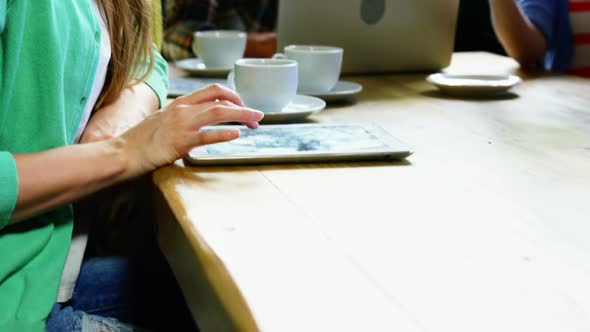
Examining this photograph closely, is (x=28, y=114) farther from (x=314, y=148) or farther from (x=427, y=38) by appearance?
(x=427, y=38)

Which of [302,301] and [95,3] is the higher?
[95,3]

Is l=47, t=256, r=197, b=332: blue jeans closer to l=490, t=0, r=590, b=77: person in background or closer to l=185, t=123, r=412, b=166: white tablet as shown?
l=185, t=123, r=412, b=166: white tablet

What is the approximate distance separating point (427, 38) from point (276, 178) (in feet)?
2.69

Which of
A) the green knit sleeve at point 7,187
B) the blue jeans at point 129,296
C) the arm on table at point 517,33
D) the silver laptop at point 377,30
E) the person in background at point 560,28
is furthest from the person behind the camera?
the person in background at point 560,28

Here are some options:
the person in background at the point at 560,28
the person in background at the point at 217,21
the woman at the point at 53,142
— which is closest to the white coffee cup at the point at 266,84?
the woman at the point at 53,142

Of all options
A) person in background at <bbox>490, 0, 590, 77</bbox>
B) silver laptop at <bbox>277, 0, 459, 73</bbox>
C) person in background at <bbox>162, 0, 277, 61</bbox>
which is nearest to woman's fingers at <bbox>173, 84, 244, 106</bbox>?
silver laptop at <bbox>277, 0, 459, 73</bbox>

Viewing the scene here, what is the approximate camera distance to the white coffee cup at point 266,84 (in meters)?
0.97

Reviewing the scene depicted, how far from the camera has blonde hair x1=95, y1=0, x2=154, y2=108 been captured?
38.7 inches

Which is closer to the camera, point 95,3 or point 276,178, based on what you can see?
point 276,178

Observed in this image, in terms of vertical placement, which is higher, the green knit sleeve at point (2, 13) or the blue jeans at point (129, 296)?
the green knit sleeve at point (2, 13)

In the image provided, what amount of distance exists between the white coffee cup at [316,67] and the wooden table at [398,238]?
0.86 ft

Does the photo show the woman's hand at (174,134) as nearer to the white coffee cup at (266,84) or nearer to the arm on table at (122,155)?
the arm on table at (122,155)

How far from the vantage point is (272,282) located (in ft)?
1.54

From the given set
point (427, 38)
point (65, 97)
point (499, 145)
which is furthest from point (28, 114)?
point (427, 38)
